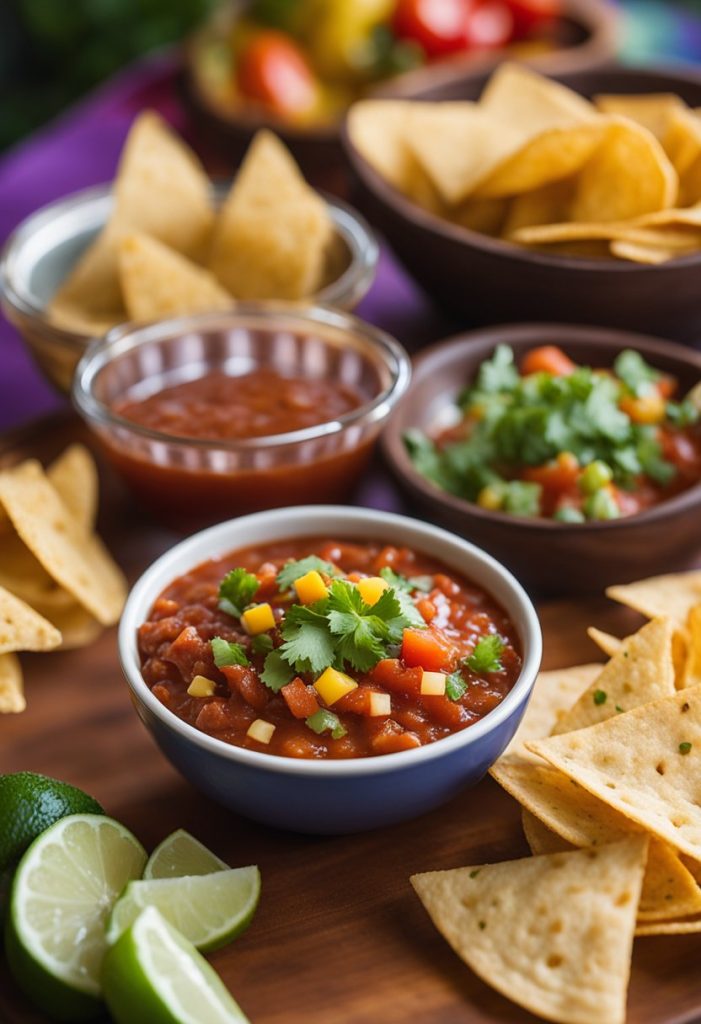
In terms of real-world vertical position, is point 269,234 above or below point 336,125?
above

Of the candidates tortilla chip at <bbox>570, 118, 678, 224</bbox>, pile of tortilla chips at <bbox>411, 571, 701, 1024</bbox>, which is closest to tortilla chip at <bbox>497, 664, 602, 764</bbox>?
pile of tortilla chips at <bbox>411, 571, 701, 1024</bbox>

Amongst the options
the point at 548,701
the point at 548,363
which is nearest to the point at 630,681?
the point at 548,701

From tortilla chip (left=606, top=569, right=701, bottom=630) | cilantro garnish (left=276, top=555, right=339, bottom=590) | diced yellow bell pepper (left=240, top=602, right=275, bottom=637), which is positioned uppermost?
diced yellow bell pepper (left=240, top=602, right=275, bottom=637)

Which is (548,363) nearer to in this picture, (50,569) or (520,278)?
(520,278)

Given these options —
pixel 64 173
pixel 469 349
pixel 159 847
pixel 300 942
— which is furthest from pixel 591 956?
pixel 64 173

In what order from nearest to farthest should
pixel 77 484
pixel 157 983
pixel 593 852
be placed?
pixel 157 983, pixel 593 852, pixel 77 484

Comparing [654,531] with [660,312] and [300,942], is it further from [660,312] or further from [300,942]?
[300,942]

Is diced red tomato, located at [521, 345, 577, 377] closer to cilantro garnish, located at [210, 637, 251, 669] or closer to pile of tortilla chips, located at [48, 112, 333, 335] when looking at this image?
pile of tortilla chips, located at [48, 112, 333, 335]
